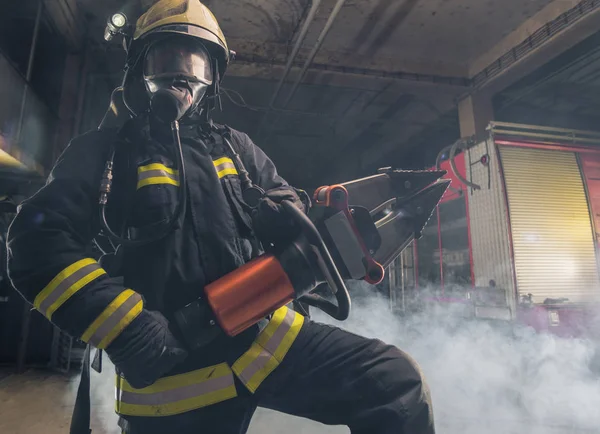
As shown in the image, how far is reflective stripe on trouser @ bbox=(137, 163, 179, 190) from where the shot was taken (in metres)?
1.32

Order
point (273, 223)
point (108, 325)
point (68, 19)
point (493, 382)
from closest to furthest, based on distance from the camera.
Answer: point (108, 325) < point (273, 223) < point (493, 382) < point (68, 19)

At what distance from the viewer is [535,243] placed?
5.09 metres

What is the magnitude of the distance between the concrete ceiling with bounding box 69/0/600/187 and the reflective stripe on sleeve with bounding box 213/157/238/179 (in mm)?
3877

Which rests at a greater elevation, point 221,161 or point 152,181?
point 221,161

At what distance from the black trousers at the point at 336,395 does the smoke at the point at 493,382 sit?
6.58 feet

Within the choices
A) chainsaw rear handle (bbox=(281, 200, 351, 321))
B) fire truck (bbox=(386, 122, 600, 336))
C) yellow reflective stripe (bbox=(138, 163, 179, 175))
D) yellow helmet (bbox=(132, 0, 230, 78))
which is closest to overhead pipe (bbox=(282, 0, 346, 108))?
fire truck (bbox=(386, 122, 600, 336))

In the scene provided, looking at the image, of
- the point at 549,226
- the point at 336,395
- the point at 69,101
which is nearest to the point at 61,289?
the point at 336,395

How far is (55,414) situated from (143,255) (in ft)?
10.4

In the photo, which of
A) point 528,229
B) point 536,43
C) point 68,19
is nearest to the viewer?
point 68,19

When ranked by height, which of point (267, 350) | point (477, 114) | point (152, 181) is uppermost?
point (477, 114)

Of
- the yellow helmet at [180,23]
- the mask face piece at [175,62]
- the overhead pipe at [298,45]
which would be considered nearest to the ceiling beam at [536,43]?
the overhead pipe at [298,45]

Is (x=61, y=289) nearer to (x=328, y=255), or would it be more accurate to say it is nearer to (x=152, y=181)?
(x=152, y=181)

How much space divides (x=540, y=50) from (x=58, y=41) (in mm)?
6730

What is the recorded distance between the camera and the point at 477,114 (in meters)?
6.13
